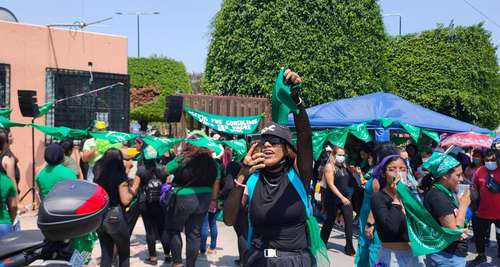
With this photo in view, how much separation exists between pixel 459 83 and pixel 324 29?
34.1 ft

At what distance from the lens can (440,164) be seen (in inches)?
180

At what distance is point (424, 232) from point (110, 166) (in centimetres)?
311

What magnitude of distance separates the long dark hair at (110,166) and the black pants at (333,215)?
141 inches

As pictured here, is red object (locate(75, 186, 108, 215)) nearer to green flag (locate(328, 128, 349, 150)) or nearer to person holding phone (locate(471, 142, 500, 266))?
person holding phone (locate(471, 142, 500, 266))

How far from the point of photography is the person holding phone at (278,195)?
3.37 metres

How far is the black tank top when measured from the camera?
3.38 m

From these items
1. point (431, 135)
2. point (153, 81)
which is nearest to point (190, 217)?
point (431, 135)

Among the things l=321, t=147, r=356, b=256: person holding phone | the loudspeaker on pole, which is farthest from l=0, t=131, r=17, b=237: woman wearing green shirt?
l=321, t=147, r=356, b=256: person holding phone

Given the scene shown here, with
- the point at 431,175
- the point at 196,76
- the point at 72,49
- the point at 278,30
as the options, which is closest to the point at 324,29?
the point at 278,30

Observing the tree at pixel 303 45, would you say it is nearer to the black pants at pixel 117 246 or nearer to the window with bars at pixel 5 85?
the window with bars at pixel 5 85

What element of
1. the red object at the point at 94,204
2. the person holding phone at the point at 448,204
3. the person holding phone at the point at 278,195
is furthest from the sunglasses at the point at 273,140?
the person holding phone at the point at 448,204

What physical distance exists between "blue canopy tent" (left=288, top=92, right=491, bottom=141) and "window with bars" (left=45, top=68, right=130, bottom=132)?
4618mm

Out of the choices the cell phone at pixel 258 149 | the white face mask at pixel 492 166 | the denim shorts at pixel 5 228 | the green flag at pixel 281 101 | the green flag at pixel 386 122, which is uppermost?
the green flag at pixel 281 101

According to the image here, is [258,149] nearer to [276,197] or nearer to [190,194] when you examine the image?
[276,197]
